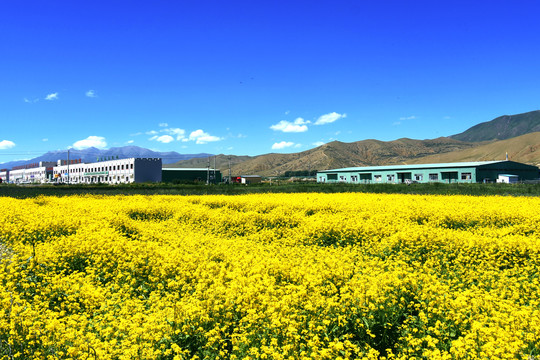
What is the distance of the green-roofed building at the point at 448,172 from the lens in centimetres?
6475

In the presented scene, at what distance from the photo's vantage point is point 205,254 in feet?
32.1

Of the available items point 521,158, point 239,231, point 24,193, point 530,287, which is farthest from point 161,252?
point 521,158

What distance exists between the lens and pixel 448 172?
223 ft

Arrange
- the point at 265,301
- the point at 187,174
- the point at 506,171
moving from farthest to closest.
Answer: the point at 187,174 → the point at 506,171 → the point at 265,301

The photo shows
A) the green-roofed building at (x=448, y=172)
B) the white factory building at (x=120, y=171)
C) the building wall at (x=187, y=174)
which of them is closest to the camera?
the green-roofed building at (x=448, y=172)

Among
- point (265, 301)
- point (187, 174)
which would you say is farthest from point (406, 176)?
point (265, 301)

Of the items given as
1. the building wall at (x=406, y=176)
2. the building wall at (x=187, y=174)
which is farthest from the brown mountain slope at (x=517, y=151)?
the building wall at (x=187, y=174)

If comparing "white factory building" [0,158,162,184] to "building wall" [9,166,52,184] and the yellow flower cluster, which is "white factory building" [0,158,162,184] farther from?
the yellow flower cluster

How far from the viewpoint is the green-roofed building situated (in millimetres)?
64750

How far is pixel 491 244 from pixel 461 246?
0.85 metres

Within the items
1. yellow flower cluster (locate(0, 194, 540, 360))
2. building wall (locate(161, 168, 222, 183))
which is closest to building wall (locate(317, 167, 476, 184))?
building wall (locate(161, 168, 222, 183))

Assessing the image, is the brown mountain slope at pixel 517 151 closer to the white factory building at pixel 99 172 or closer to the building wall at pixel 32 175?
the white factory building at pixel 99 172

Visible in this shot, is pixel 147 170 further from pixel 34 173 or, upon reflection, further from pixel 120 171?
pixel 34 173

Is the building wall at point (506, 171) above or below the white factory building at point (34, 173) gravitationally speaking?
below
